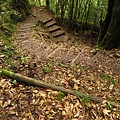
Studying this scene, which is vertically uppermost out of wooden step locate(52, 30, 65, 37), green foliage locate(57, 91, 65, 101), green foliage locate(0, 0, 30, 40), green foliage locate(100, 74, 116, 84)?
green foliage locate(0, 0, 30, 40)

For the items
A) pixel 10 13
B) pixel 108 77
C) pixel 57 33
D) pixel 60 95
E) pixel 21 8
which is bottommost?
pixel 57 33

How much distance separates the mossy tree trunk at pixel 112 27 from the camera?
6216 mm

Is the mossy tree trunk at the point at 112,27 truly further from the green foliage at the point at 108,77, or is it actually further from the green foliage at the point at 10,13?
the green foliage at the point at 10,13

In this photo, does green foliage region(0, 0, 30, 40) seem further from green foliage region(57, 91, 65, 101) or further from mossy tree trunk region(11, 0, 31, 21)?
green foliage region(57, 91, 65, 101)

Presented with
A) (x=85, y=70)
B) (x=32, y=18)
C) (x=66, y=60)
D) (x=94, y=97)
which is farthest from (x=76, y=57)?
(x=32, y=18)

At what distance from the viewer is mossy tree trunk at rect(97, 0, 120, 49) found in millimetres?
6216

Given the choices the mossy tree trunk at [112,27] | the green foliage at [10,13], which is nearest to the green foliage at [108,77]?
the mossy tree trunk at [112,27]

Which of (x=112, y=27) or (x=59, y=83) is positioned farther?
(x=112, y=27)

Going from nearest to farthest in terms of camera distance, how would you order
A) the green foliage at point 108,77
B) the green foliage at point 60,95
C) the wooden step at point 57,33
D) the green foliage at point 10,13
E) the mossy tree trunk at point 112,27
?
the green foliage at point 60,95 < the green foliage at point 108,77 < the mossy tree trunk at point 112,27 < the green foliage at point 10,13 < the wooden step at point 57,33

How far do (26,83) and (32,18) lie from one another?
8579mm

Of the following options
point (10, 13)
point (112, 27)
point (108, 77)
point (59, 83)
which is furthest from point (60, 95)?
point (10, 13)

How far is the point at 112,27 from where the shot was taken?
6355mm

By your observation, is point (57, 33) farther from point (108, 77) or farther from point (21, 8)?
point (108, 77)

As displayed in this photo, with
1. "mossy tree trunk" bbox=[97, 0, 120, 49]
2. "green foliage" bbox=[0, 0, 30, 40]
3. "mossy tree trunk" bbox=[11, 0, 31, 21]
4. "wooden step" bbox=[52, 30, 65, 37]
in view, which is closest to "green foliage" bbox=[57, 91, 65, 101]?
"mossy tree trunk" bbox=[97, 0, 120, 49]
